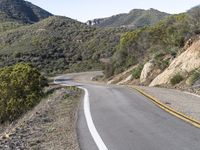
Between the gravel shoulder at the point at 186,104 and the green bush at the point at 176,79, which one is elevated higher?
the gravel shoulder at the point at 186,104

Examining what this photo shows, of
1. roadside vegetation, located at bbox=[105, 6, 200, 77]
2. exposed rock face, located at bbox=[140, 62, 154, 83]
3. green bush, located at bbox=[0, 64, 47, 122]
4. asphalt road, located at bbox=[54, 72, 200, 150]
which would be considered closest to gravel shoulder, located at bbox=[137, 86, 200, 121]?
asphalt road, located at bbox=[54, 72, 200, 150]

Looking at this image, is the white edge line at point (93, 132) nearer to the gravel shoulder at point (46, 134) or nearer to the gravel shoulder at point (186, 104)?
the gravel shoulder at point (46, 134)

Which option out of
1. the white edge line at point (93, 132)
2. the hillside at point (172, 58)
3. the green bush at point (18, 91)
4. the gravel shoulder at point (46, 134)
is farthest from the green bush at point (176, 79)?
the gravel shoulder at point (46, 134)

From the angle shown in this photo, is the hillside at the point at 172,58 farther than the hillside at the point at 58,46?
No

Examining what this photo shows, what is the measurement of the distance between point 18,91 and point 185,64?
12.5 m

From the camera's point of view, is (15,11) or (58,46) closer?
(58,46)

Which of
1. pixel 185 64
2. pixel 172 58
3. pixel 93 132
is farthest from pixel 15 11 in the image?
pixel 93 132

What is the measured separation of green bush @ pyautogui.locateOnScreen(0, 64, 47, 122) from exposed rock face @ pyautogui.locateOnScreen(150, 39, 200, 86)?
9.38 metres

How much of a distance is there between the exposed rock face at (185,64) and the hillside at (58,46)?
5749 centimetres

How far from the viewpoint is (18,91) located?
3481cm

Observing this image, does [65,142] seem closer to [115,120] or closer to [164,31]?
[115,120]

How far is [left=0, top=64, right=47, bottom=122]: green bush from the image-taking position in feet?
106

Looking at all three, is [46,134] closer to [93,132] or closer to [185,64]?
[93,132]

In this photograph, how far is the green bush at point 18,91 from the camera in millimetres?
32281
